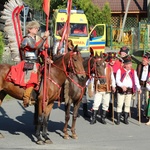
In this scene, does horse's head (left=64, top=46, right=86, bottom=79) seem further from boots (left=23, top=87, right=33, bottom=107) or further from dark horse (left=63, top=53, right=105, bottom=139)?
boots (left=23, top=87, right=33, bottom=107)

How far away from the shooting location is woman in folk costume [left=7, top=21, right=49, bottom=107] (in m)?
9.56

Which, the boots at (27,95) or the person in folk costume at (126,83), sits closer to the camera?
the boots at (27,95)

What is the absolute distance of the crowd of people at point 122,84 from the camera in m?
11.9

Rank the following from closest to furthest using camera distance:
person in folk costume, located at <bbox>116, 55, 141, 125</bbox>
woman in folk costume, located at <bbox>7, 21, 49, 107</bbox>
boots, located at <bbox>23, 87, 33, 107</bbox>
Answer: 1. woman in folk costume, located at <bbox>7, 21, 49, 107</bbox>
2. boots, located at <bbox>23, 87, 33, 107</bbox>
3. person in folk costume, located at <bbox>116, 55, 141, 125</bbox>

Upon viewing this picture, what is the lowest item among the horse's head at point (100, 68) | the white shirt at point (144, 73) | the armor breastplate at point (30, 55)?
the white shirt at point (144, 73)

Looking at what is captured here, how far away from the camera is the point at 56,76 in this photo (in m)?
9.85

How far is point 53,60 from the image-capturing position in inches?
398

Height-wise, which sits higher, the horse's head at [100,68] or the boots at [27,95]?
the horse's head at [100,68]

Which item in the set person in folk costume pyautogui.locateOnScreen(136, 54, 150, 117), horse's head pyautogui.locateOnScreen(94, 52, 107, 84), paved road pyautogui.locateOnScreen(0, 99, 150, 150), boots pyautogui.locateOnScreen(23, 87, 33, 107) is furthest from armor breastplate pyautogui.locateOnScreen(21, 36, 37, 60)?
person in folk costume pyautogui.locateOnScreen(136, 54, 150, 117)

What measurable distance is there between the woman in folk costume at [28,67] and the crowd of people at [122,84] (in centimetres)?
243

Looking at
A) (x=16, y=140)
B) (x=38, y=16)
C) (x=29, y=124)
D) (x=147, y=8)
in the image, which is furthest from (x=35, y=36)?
(x=38, y=16)

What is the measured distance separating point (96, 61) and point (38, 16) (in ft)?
114

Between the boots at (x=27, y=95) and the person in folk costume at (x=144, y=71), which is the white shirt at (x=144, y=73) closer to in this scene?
the person in folk costume at (x=144, y=71)

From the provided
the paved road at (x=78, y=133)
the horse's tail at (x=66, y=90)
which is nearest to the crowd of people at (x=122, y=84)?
the paved road at (x=78, y=133)
